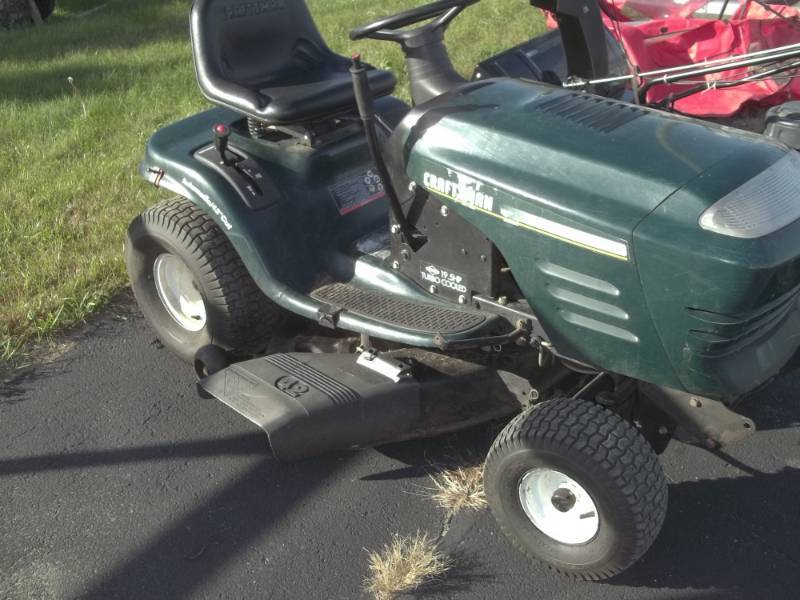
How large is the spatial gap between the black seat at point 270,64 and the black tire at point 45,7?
24.4ft

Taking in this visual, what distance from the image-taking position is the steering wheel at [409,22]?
278 centimetres

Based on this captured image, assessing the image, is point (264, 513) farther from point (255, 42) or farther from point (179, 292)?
point (255, 42)

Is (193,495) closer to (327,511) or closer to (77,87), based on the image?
(327,511)

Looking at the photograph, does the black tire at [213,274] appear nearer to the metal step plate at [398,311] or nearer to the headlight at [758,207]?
the metal step plate at [398,311]

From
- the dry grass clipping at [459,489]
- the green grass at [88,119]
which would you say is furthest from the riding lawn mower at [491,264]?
the green grass at [88,119]

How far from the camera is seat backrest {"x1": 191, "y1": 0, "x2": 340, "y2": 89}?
131 inches

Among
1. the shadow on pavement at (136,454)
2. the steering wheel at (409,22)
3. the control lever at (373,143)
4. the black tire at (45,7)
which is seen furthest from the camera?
the black tire at (45,7)

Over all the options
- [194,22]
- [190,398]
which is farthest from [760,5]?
[190,398]

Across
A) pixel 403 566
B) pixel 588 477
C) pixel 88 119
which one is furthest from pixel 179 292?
pixel 88 119

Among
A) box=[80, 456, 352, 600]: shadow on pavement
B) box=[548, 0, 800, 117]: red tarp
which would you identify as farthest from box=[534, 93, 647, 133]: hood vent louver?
box=[548, 0, 800, 117]: red tarp

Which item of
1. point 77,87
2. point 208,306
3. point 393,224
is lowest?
point 77,87

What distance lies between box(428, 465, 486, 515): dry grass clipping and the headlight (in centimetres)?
108

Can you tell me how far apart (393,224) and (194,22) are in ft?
3.74

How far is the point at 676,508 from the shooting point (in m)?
2.81
